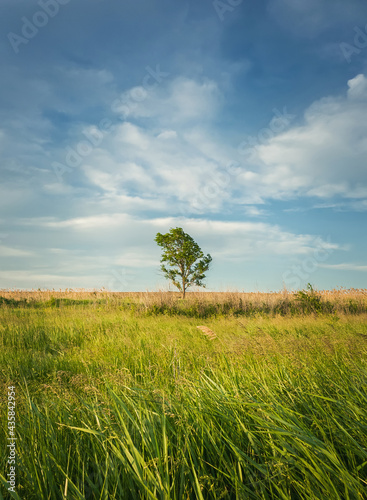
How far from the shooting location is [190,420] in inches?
67.1

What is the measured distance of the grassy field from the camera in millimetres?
1224

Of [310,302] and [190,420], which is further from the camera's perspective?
[310,302]

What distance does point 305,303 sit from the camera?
50.6 feet

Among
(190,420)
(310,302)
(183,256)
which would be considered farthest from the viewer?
(183,256)

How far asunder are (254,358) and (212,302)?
13393 mm

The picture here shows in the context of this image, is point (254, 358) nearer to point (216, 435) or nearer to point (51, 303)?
point (216, 435)

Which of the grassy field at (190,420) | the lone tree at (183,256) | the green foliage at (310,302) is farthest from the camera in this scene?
the lone tree at (183,256)

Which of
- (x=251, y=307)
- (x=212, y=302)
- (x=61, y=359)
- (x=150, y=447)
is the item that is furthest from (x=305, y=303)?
(x=150, y=447)

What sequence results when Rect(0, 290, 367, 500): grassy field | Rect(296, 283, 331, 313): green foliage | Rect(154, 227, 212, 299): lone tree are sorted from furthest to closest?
Rect(154, 227, 212, 299): lone tree → Rect(296, 283, 331, 313): green foliage → Rect(0, 290, 367, 500): grassy field

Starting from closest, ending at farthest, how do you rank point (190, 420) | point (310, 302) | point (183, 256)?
point (190, 420)
point (310, 302)
point (183, 256)

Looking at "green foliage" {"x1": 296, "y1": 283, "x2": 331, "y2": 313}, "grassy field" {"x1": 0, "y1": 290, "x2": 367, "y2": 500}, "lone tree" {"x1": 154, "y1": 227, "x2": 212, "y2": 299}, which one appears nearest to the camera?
"grassy field" {"x1": 0, "y1": 290, "x2": 367, "y2": 500}

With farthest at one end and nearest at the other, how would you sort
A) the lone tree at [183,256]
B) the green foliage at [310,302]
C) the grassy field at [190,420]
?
the lone tree at [183,256] → the green foliage at [310,302] → the grassy field at [190,420]

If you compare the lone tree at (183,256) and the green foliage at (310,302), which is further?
the lone tree at (183,256)

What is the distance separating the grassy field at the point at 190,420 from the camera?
1.22m
